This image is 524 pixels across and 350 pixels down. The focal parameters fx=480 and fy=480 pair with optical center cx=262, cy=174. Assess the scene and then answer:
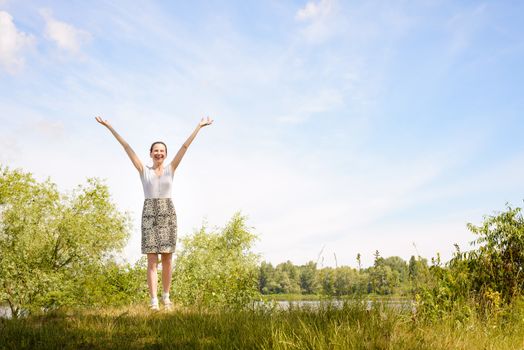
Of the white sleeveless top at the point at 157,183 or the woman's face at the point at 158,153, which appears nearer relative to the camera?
the white sleeveless top at the point at 157,183

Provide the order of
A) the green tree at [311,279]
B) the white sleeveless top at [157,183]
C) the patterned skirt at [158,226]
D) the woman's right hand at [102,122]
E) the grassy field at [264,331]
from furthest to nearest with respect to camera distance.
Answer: the woman's right hand at [102,122] → the white sleeveless top at [157,183] → the patterned skirt at [158,226] → the green tree at [311,279] → the grassy field at [264,331]

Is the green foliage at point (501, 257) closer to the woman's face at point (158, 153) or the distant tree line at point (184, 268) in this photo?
the distant tree line at point (184, 268)

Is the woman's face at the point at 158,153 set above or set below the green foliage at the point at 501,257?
above

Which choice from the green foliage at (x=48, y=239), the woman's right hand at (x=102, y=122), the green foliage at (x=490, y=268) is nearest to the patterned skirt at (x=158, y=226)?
the woman's right hand at (x=102, y=122)

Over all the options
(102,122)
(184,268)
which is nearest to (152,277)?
(102,122)

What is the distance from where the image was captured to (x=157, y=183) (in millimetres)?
7785

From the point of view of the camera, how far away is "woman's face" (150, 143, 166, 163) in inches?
313

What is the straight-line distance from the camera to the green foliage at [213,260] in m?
17.3

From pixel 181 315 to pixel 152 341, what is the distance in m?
1.26

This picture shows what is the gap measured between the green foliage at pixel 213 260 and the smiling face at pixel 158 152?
6.65 meters

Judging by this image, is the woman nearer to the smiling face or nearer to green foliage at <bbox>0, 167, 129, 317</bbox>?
the smiling face

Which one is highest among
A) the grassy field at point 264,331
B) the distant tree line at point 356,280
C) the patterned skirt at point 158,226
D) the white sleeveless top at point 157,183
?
the white sleeveless top at point 157,183

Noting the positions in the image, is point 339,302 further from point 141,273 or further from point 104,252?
point 104,252

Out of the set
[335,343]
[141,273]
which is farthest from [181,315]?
[141,273]
